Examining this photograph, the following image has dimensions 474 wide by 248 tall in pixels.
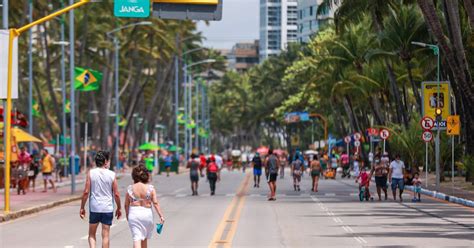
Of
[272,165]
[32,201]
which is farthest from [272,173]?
[32,201]

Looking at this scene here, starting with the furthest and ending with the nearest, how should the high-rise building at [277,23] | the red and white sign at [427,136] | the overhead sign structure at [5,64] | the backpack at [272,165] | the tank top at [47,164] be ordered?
Result: the high-rise building at [277,23] → the red and white sign at [427,136] → the tank top at [47,164] → the backpack at [272,165] → the overhead sign structure at [5,64]

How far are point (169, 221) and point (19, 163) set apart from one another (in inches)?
778

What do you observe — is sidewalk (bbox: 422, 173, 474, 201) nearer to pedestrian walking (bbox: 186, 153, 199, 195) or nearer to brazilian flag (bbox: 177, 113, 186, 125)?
pedestrian walking (bbox: 186, 153, 199, 195)

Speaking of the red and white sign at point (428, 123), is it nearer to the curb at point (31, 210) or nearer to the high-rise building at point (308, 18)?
the curb at point (31, 210)

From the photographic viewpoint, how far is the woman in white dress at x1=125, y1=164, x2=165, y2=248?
53.8ft

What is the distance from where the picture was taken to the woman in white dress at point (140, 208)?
1641 cm

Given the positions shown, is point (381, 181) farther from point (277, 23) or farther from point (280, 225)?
point (277, 23)

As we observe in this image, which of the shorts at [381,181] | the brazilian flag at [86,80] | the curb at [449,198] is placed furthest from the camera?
the brazilian flag at [86,80]

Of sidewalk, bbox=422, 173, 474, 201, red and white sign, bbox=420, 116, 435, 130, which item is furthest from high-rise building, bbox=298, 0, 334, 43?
red and white sign, bbox=420, 116, 435, 130

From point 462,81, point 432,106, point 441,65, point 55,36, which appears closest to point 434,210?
point 462,81

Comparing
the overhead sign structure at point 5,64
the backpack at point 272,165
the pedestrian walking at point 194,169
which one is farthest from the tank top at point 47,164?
the overhead sign structure at point 5,64

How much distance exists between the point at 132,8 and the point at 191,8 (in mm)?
2869

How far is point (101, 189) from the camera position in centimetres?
1794

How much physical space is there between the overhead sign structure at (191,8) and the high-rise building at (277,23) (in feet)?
224
